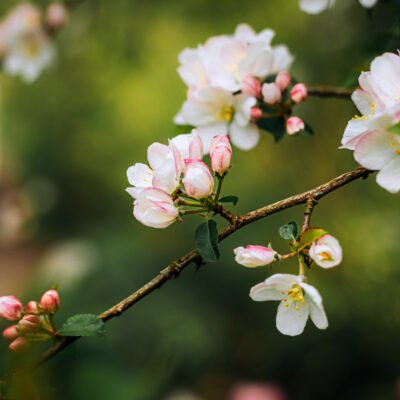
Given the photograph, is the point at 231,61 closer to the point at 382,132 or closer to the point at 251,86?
the point at 251,86

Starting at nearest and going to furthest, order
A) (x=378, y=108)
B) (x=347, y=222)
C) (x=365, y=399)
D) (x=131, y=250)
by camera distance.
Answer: (x=378, y=108) < (x=365, y=399) < (x=347, y=222) < (x=131, y=250)

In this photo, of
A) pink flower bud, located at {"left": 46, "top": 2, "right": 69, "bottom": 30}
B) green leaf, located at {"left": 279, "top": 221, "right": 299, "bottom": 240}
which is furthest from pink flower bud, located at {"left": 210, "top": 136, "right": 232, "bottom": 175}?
pink flower bud, located at {"left": 46, "top": 2, "right": 69, "bottom": 30}

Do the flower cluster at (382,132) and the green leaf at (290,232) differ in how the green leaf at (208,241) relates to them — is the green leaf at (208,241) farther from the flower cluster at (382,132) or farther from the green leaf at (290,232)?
the flower cluster at (382,132)

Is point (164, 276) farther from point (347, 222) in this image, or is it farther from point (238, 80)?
point (347, 222)

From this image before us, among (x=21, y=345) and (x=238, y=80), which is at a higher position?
(x=238, y=80)

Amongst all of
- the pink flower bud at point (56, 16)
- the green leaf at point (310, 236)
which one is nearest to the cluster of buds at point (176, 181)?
the green leaf at point (310, 236)

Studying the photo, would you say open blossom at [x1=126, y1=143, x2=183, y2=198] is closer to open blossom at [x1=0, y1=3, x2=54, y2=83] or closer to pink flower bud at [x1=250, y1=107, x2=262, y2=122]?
pink flower bud at [x1=250, y1=107, x2=262, y2=122]

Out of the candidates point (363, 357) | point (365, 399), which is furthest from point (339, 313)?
point (365, 399)
